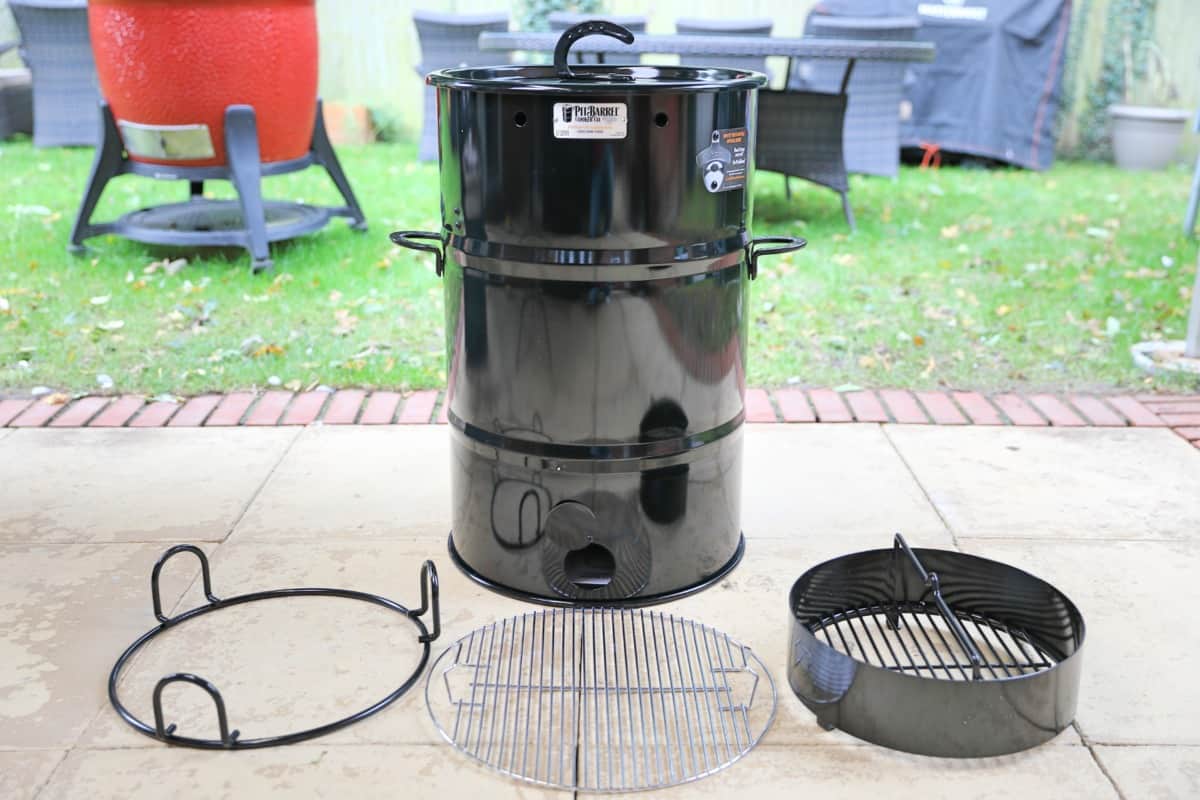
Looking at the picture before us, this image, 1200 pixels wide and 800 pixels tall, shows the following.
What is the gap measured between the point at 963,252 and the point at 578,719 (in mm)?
4460

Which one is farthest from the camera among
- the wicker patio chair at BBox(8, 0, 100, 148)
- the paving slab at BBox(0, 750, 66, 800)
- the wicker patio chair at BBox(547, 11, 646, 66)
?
the wicker patio chair at BBox(8, 0, 100, 148)

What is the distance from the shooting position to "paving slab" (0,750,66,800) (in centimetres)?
204

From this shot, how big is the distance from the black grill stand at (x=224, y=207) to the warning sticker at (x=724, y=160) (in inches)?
134

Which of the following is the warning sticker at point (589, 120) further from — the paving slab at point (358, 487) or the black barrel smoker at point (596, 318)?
the paving slab at point (358, 487)

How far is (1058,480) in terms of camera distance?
3387 millimetres

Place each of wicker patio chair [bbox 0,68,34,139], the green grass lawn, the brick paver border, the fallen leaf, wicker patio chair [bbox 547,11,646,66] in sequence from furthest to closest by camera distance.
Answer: wicker patio chair [bbox 0,68,34,139] < wicker patio chair [bbox 547,11,646,66] < the fallen leaf < the green grass lawn < the brick paver border

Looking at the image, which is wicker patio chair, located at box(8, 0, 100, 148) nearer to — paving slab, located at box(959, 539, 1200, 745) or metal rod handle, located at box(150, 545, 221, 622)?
metal rod handle, located at box(150, 545, 221, 622)

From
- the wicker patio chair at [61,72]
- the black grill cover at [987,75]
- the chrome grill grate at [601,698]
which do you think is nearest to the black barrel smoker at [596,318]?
the chrome grill grate at [601,698]

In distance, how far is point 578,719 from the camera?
2256 millimetres

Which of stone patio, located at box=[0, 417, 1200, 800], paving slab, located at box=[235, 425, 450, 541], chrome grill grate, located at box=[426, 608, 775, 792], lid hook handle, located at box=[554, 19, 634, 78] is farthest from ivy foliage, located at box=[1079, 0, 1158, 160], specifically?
chrome grill grate, located at box=[426, 608, 775, 792]

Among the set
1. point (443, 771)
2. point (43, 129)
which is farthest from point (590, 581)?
point (43, 129)

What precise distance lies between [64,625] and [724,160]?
5.87 feet

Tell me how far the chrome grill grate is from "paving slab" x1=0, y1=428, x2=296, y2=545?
1003 millimetres

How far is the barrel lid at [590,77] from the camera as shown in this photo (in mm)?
2258
